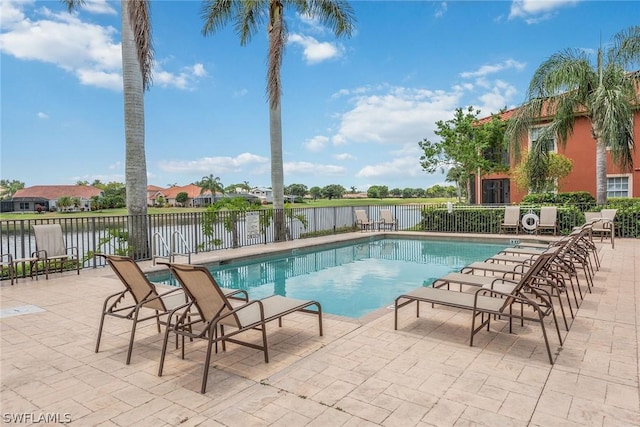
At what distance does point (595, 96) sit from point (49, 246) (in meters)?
16.5

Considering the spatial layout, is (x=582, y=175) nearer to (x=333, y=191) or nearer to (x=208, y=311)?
(x=208, y=311)

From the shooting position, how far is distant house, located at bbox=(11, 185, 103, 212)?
56.8 m

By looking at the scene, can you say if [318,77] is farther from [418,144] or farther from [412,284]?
[412,284]

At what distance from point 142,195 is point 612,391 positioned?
9011mm

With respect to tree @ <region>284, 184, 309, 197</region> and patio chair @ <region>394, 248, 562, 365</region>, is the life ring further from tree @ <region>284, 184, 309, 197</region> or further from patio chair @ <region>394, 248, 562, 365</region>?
tree @ <region>284, 184, 309, 197</region>

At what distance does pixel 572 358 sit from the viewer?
10.6 ft

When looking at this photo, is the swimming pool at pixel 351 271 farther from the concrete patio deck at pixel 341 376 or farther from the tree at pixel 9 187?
the tree at pixel 9 187

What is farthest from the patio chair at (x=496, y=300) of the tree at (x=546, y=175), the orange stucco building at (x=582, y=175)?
the orange stucco building at (x=582, y=175)

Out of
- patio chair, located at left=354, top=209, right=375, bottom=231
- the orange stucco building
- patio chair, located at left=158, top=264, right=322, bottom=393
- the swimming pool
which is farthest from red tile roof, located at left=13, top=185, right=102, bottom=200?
patio chair, located at left=158, top=264, right=322, bottom=393

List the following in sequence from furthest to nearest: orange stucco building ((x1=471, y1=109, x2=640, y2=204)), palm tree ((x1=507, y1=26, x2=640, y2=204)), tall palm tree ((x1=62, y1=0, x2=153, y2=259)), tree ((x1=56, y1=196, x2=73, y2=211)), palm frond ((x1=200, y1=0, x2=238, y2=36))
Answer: tree ((x1=56, y1=196, x2=73, y2=211)) → orange stucco building ((x1=471, y1=109, x2=640, y2=204)) → palm tree ((x1=507, y1=26, x2=640, y2=204)) → palm frond ((x1=200, y1=0, x2=238, y2=36)) → tall palm tree ((x1=62, y1=0, x2=153, y2=259))

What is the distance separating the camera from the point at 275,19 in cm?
1209

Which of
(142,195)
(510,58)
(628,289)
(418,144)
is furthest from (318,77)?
(628,289)

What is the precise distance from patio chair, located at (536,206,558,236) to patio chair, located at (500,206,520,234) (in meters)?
0.69

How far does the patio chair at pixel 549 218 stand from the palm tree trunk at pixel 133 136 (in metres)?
12.3
